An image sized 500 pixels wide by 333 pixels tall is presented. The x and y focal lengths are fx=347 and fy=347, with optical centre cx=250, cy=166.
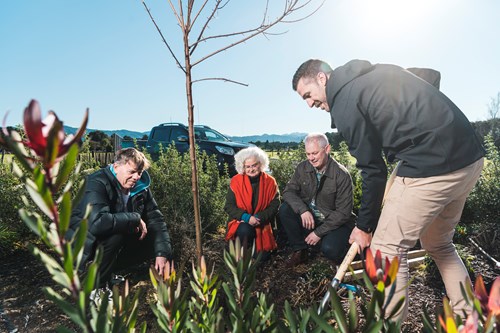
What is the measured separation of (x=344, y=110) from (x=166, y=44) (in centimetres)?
124

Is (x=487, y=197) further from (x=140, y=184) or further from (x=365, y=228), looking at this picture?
(x=140, y=184)

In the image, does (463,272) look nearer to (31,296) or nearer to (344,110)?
(344,110)

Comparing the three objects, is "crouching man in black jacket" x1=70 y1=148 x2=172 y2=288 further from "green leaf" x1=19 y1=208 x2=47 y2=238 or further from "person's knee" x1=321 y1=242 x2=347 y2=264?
"green leaf" x1=19 y1=208 x2=47 y2=238

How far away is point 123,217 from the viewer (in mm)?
2740

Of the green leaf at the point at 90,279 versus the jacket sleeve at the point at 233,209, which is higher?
the green leaf at the point at 90,279

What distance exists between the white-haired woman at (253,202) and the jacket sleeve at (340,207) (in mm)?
563

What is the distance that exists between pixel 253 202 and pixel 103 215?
64.2 inches

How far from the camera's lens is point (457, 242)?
13.2ft

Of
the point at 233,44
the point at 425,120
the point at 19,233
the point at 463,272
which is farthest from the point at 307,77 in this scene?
the point at 19,233

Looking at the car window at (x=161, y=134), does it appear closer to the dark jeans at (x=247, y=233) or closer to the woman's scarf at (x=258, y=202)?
Answer: the woman's scarf at (x=258, y=202)

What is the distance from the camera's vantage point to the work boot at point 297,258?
3.40 meters

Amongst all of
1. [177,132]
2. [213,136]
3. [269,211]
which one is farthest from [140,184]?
[213,136]

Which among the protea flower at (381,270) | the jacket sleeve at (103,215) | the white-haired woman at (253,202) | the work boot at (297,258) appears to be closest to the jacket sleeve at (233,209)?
the white-haired woman at (253,202)

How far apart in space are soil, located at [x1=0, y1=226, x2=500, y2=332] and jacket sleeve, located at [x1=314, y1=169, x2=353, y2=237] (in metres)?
0.38
